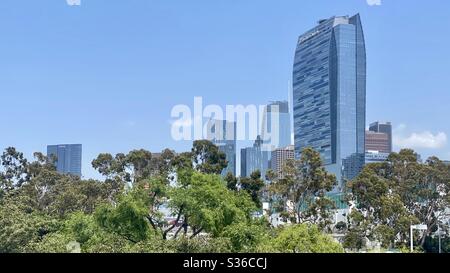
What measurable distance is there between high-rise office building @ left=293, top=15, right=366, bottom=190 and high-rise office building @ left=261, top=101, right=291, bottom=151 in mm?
126

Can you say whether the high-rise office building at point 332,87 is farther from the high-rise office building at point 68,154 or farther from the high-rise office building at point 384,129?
the high-rise office building at point 68,154

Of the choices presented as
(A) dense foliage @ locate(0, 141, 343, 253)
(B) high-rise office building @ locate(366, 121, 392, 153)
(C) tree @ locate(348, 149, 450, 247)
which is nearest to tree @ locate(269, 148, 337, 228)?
(C) tree @ locate(348, 149, 450, 247)

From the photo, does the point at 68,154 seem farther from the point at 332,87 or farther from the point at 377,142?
the point at 377,142

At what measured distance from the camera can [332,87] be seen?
2211mm

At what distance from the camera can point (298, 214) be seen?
731 centimetres

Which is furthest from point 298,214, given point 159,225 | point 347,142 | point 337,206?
point 347,142

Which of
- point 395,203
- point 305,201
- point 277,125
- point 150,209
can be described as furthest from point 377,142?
point 305,201

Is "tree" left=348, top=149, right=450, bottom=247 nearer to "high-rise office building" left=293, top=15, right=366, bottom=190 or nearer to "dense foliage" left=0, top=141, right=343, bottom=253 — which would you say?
"dense foliage" left=0, top=141, right=343, bottom=253

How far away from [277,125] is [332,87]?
1.29 ft

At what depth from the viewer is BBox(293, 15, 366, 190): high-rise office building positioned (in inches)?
81.3
